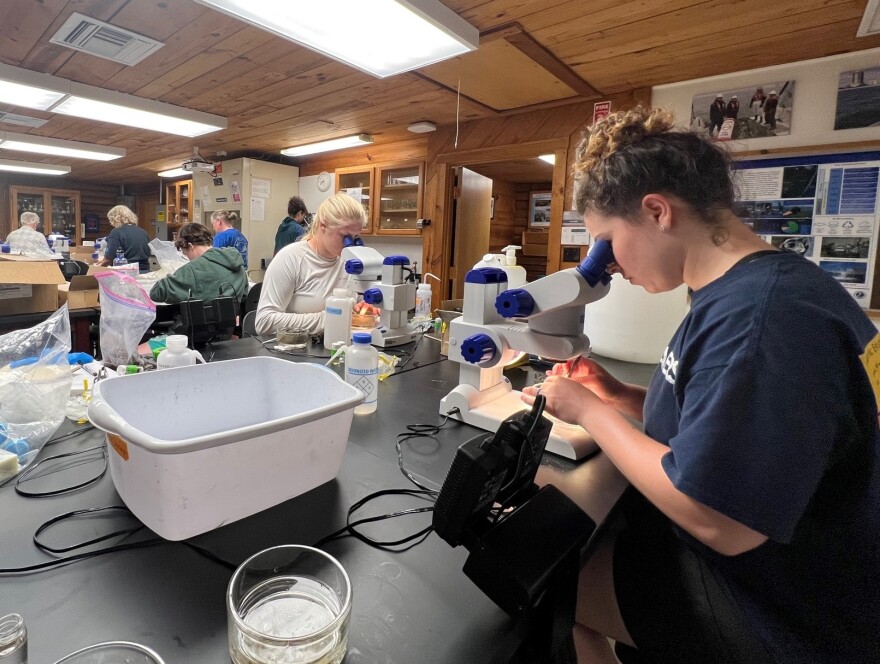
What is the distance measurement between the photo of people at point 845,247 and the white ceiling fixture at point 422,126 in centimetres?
261

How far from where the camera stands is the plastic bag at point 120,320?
1274 millimetres

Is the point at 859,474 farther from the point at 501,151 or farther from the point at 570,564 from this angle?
the point at 501,151

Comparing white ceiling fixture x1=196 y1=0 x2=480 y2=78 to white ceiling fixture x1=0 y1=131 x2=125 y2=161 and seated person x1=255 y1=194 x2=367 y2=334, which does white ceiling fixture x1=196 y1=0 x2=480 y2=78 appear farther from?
white ceiling fixture x1=0 y1=131 x2=125 y2=161

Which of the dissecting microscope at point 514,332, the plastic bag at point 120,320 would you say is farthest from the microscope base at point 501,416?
the plastic bag at point 120,320

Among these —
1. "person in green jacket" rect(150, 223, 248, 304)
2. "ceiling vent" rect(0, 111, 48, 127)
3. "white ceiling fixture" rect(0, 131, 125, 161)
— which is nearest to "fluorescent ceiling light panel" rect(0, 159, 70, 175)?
"white ceiling fixture" rect(0, 131, 125, 161)

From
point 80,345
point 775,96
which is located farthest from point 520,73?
point 80,345

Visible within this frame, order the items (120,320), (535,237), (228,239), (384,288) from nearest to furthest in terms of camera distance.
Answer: (120,320) < (384,288) < (228,239) < (535,237)

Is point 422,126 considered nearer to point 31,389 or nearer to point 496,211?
point 496,211

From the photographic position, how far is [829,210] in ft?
7.49

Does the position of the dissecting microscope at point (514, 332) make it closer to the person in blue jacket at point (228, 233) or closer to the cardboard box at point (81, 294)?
the cardboard box at point (81, 294)

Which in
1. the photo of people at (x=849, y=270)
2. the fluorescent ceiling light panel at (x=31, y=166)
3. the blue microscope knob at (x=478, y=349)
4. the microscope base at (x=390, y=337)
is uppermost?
the fluorescent ceiling light panel at (x=31, y=166)

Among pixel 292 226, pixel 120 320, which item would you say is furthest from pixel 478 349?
pixel 292 226

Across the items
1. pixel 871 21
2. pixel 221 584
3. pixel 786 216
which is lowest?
pixel 221 584

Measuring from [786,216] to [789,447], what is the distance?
2.39 metres
